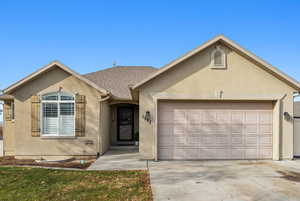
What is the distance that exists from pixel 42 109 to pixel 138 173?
5761 millimetres

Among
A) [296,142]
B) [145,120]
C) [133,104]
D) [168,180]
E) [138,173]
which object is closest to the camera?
[168,180]

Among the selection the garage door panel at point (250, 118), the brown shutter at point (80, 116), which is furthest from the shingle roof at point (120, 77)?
the garage door panel at point (250, 118)

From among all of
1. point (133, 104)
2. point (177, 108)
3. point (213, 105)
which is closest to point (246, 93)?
point (213, 105)

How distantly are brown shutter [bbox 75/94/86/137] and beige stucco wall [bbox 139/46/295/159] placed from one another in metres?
2.93

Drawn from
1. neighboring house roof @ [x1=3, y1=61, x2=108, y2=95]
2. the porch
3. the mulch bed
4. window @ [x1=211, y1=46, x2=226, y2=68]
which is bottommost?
the mulch bed

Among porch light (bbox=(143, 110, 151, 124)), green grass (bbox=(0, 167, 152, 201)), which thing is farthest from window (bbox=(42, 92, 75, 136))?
porch light (bbox=(143, 110, 151, 124))

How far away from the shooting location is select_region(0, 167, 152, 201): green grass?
5.07 meters

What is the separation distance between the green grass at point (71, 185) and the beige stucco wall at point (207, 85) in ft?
8.88

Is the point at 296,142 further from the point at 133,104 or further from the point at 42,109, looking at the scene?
the point at 42,109

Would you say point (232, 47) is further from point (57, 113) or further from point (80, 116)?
point (57, 113)

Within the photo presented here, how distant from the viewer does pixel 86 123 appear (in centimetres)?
1010

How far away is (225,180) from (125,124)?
8.24 m

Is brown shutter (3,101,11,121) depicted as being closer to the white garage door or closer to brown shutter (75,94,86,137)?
brown shutter (75,94,86,137)

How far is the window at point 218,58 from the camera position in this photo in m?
9.12
